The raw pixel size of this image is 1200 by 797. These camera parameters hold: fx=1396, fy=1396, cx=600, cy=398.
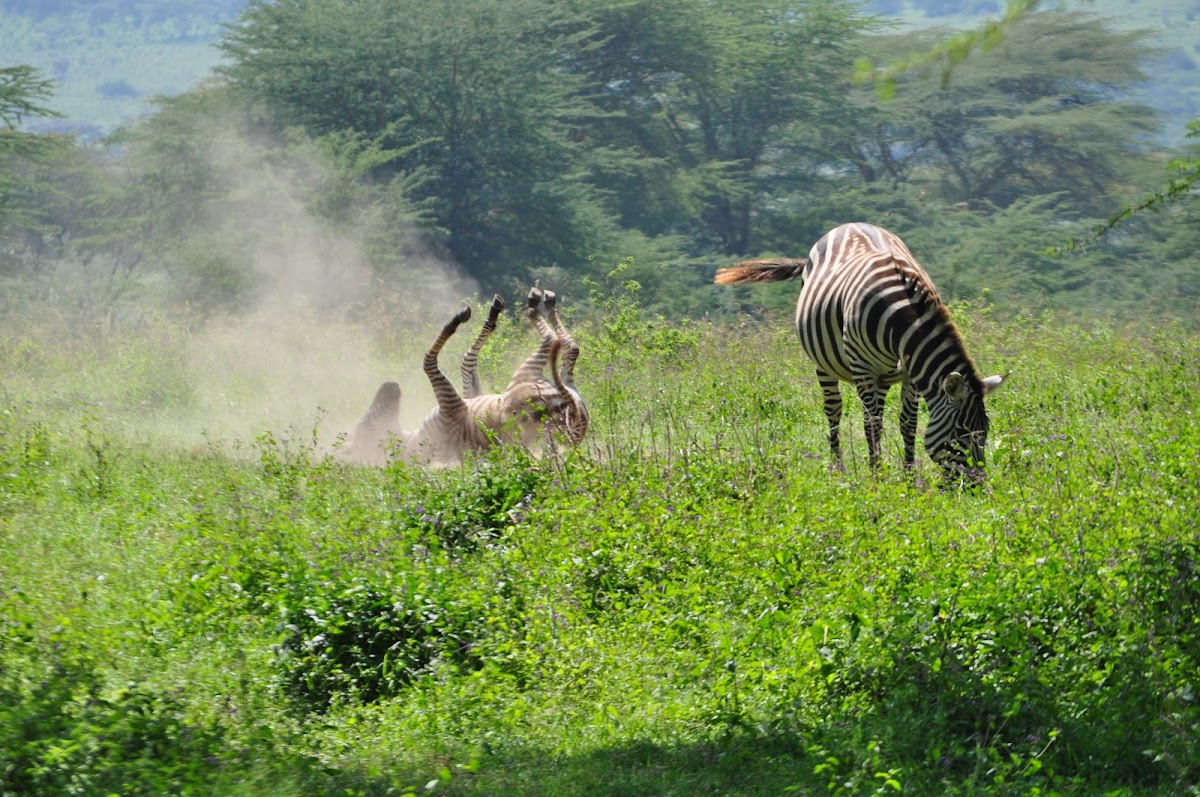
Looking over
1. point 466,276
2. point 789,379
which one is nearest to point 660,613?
point 789,379

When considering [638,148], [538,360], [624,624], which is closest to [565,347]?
[538,360]

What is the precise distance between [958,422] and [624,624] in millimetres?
3703

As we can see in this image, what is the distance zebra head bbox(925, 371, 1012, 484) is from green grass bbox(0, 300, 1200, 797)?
303mm

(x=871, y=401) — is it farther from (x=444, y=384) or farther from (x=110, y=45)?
(x=110, y=45)

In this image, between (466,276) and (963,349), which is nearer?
(963,349)

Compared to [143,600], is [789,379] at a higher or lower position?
lower

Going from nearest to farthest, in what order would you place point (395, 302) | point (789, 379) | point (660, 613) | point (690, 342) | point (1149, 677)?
point (1149, 677) < point (660, 613) < point (789, 379) < point (690, 342) < point (395, 302)

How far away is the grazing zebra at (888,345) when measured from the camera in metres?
9.88

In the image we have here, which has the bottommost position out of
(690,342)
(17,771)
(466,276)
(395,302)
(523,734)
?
(466,276)

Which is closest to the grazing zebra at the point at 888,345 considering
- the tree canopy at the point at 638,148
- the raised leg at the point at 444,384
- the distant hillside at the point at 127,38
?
the raised leg at the point at 444,384

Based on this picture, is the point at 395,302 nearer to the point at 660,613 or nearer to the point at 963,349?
the point at 963,349

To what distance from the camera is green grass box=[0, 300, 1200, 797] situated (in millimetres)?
5719

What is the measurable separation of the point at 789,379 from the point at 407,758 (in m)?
9.40

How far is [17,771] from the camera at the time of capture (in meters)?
5.27
